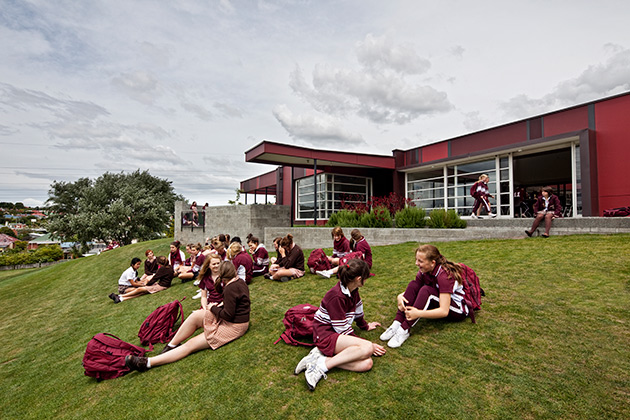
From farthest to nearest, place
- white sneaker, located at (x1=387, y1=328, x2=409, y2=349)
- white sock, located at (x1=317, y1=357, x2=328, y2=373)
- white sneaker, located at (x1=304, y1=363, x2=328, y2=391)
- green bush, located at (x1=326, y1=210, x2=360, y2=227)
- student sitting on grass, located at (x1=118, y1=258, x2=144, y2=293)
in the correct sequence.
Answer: green bush, located at (x1=326, y1=210, x2=360, y2=227), student sitting on grass, located at (x1=118, y1=258, x2=144, y2=293), white sneaker, located at (x1=387, y1=328, x2=409, y2=349), white sock, located at (x1=317, y1=357, x2=328, y2=373), white sneaker, located at (x1=304, y1=363, x2=328, y2=391)

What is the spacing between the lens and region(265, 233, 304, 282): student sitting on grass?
7855 mm

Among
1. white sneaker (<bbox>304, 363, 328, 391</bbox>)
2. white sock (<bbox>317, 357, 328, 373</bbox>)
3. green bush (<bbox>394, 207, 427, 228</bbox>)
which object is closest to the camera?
white sneaker (<bbox>304, 363, 328, 391</bbox>)

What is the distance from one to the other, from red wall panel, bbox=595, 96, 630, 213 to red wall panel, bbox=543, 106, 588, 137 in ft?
1.46

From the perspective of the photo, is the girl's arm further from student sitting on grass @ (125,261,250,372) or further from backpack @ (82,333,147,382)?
backpack @ (82,333,147,382)

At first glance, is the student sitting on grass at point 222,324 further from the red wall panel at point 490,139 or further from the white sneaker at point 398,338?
the red wall panel at point 490,139

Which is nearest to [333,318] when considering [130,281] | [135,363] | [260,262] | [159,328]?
[135,363]

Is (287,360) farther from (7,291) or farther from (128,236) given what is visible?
(128,236)

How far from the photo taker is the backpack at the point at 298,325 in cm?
427

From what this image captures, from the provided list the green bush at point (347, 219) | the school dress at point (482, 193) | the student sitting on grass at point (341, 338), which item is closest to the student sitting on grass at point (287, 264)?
the student sitting on grass at point (341, 338)

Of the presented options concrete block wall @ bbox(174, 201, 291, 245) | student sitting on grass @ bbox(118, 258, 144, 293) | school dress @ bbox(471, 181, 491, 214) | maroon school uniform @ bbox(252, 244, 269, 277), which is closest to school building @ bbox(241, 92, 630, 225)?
concrete block wall @ bbox(174, 201, 291, 245)

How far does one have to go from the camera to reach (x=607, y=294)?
15.5 feet

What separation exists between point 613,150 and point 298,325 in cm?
1409

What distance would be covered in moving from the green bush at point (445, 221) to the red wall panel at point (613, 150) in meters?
5.51

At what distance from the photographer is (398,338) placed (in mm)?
3895
